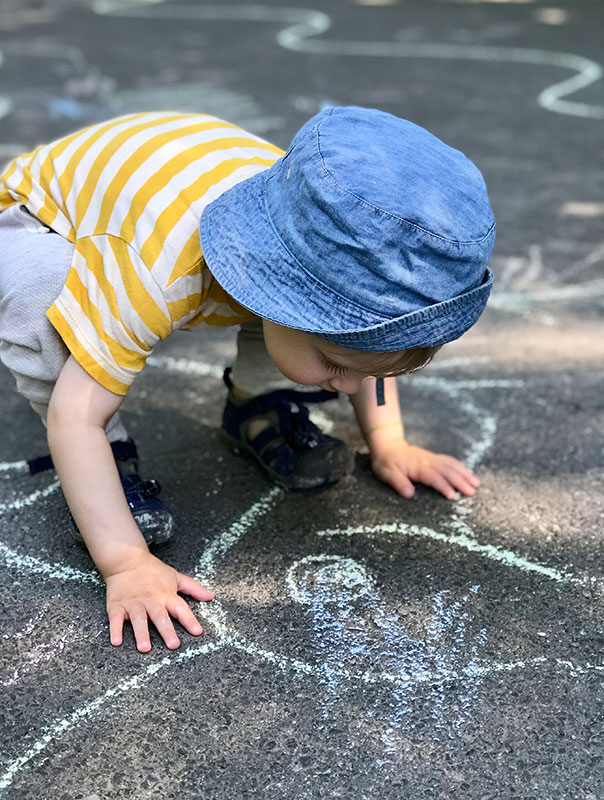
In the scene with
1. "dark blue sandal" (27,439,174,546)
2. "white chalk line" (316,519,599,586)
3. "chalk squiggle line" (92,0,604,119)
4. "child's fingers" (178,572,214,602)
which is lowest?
"chalk squiggle line" (92,0,604,119)

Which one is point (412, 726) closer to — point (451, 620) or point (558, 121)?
point (451, 620)

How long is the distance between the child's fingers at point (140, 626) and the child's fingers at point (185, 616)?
0.13 feet

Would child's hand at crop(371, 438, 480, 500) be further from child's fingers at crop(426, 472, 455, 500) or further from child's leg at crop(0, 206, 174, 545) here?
child's leg at crop(0, 206, 174, 545)

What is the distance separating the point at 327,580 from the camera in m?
1.40

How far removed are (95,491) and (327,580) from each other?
1.18 feet

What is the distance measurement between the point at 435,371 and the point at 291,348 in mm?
815

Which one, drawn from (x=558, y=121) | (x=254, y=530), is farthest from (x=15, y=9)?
(x=254, y=530)

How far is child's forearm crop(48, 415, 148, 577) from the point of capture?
1.31 m

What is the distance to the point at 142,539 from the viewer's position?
52.5 inches

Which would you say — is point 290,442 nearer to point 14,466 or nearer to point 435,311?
point 14,466

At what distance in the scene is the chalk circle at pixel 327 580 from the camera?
1366mm

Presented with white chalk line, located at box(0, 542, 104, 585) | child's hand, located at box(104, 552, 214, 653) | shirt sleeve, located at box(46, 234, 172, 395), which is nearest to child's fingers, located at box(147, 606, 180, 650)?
child's hand, located at box(104, 552, 214, 653)

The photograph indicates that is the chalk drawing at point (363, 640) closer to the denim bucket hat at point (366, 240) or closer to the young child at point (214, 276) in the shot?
the young child at point (214, 276)

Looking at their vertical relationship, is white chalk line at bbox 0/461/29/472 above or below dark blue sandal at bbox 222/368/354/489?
above
